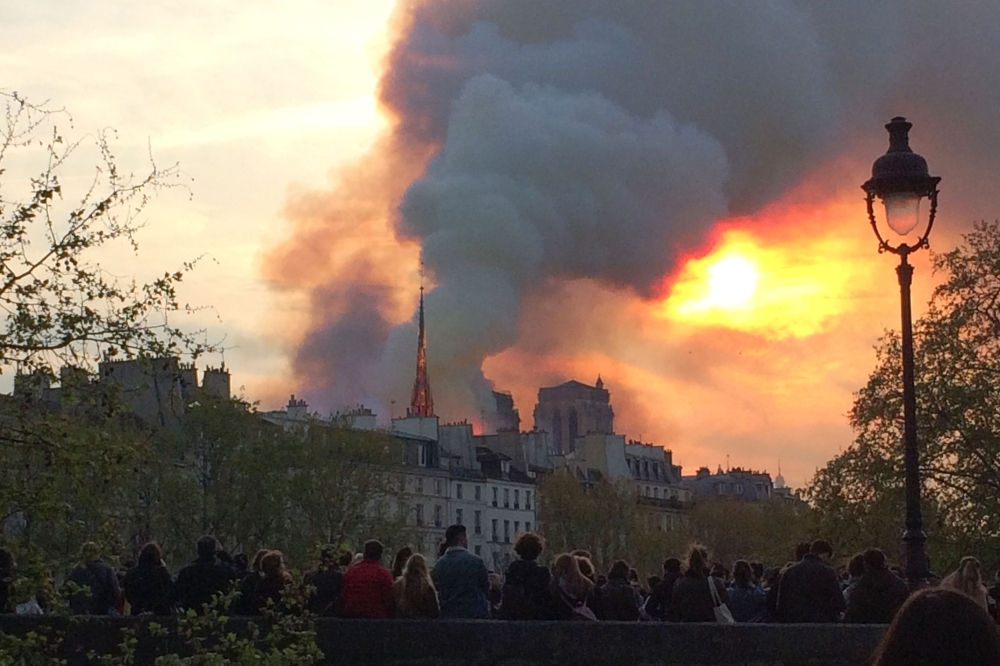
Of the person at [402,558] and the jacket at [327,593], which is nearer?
the jacket at [327,593]

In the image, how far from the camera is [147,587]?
19.5 metres

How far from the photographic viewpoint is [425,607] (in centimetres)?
1803

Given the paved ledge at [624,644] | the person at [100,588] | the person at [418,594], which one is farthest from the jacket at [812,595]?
the person at [100,588]

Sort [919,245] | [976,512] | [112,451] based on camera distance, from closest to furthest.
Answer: [112,451], [919,245], [976,512]

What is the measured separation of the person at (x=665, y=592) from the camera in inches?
858

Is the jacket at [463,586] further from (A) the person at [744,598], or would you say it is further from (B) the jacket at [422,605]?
(A) the person at [744,598]

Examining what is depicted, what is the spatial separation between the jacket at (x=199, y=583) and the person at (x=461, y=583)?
2.40m

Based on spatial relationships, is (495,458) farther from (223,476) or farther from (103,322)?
(103,322)

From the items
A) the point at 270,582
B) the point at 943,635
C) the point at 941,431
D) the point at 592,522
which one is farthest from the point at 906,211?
the point at 592,522

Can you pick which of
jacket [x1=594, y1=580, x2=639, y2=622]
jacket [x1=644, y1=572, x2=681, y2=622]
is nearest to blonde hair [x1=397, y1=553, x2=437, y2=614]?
jacket [x1=594, y1=580, x2=639, y2=622]

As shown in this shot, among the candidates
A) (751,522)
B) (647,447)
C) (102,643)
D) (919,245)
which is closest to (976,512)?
(919,245)

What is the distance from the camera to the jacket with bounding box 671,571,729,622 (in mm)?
19922

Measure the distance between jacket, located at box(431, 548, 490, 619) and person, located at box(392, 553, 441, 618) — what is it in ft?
1.84

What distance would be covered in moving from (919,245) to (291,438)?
2728 inches
